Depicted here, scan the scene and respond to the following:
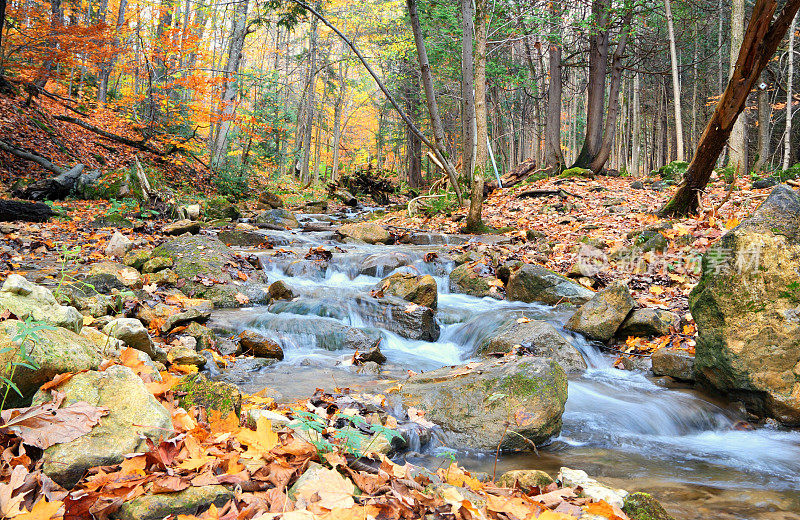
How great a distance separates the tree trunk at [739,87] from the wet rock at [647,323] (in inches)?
154

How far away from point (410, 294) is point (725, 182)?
10.2 meters

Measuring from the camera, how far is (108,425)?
2.07 m

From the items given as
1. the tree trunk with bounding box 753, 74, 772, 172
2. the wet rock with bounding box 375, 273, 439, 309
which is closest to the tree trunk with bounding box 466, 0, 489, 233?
the wet rock with bounding box 375, 273, 439, 309

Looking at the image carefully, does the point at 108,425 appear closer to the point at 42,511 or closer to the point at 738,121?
the point at 42,511

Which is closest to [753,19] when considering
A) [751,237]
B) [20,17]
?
[751,237]

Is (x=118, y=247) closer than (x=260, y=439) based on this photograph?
No

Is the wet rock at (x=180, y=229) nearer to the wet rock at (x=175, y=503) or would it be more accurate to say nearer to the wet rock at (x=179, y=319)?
the wet rock at (x=179, y=319)

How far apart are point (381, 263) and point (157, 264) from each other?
3.73 m

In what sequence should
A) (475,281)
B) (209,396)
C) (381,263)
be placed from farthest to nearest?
1. (381,263)
2. (475,281)
3. (209,396)

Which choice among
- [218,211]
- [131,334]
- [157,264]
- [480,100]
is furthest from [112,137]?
[131,334]

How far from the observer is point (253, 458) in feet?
6.82

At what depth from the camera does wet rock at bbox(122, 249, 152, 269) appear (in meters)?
7.07

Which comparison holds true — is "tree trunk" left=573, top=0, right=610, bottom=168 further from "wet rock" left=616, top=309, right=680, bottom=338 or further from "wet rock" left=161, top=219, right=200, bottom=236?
"wet rock" left=161, top=219, right=200, bottom=236

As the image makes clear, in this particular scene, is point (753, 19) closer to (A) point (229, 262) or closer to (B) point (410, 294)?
(B) point (410, 294)
